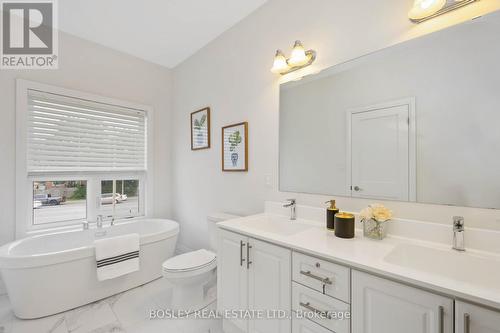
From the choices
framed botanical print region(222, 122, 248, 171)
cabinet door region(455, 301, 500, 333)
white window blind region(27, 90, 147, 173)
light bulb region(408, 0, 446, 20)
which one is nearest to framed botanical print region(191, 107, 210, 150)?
framed botanical print region(222, 122, 248, 171)

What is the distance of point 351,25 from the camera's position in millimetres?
1508

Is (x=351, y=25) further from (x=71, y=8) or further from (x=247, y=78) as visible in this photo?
(x=71, y=8)

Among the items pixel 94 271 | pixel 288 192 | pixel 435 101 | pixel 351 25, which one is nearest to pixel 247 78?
pixel 351 25

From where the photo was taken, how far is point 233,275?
154cm

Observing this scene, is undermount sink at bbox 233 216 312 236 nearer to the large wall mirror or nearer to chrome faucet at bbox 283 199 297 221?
chrome faucet at bbox 283 199 297 221

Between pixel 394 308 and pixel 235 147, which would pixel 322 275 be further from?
pixel 235 147

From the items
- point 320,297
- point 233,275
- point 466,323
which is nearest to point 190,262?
point 233,275

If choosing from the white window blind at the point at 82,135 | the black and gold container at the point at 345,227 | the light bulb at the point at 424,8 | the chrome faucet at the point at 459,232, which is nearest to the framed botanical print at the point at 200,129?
the white window blind at the point at 82,135

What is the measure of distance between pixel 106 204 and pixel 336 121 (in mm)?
2895

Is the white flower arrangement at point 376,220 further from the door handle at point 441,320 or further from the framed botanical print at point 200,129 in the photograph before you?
the framed botanical print at point 200,129

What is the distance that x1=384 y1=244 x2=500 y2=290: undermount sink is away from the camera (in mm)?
963

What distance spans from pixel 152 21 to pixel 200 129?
47.5 inches

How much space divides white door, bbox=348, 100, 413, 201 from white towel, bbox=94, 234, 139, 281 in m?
2.08

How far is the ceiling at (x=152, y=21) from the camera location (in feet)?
6.76
